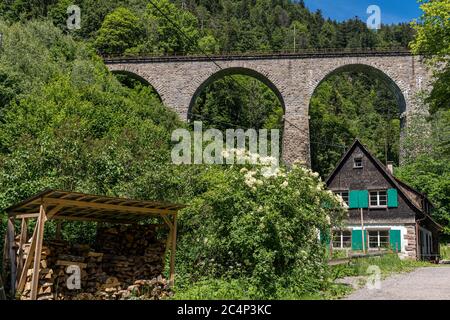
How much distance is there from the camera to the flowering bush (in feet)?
35.3

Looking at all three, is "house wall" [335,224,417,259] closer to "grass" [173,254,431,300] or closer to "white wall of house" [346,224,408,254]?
"white wall of house" [346,224,408,254]

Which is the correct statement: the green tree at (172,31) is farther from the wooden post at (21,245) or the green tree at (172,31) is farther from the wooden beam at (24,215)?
the wooden post at (21,245)

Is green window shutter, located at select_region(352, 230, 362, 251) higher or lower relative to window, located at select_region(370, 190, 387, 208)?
lower

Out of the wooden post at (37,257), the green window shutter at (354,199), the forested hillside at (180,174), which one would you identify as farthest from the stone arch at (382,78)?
the wooden post at (37,257)

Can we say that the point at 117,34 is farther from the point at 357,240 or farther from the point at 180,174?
the point at 180,174

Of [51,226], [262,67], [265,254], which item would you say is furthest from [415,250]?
[262,67]

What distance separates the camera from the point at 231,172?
40.2 ft

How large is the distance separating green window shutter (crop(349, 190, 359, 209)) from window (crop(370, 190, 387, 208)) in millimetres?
665

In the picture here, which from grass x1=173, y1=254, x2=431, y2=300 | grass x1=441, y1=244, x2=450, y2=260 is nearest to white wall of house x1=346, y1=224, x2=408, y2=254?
grass x1=441, y1=244, x2=450, y2=260

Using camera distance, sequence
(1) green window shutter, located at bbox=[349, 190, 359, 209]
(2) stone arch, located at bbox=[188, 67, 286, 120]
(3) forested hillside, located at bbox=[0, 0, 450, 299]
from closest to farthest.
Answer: (3) forested hillside, located at bbox=[0, 0, 450, 299] → (1) green window shutter, located at bbox=[349, 190, 359, 209] → (2) stone arch, located at bbox=[188, 67, 286, 120]

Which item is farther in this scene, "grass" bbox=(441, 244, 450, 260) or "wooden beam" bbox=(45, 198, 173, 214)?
"grass" bbox=(441, 244, 450, 260)

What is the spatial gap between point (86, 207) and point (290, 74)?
3321 cm

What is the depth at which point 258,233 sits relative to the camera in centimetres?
1083
